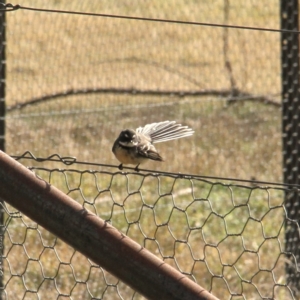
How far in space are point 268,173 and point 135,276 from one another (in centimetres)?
567

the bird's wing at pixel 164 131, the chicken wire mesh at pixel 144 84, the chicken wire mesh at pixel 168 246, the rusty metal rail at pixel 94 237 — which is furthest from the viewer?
the chicken wire mesh at pixel 144 84

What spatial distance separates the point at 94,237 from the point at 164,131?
2183mm

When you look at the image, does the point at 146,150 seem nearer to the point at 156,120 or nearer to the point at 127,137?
the point at 127,137

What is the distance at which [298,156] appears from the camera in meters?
5.26

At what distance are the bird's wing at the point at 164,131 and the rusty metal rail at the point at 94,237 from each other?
1796mm

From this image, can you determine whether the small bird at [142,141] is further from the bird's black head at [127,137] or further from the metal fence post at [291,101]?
the metal fence post at [291,101]

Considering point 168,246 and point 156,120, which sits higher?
point 156,120

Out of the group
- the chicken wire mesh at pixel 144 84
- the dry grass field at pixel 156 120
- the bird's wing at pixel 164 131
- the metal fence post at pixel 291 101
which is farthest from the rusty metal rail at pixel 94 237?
the chicken wire mesh at pixel 144 84

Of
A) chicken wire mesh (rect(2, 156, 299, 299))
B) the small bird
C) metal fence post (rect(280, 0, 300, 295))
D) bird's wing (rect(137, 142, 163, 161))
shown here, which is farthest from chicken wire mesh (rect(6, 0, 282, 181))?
bird's wing (rect(137, 142, 163, 161))

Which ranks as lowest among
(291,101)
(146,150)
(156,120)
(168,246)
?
(168,246)

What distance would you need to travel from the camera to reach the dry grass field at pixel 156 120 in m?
5.76

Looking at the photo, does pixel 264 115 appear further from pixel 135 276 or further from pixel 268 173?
pixel 135 276

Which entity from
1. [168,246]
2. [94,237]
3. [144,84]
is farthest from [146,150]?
[144,84]

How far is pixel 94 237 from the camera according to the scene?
6.42ft
